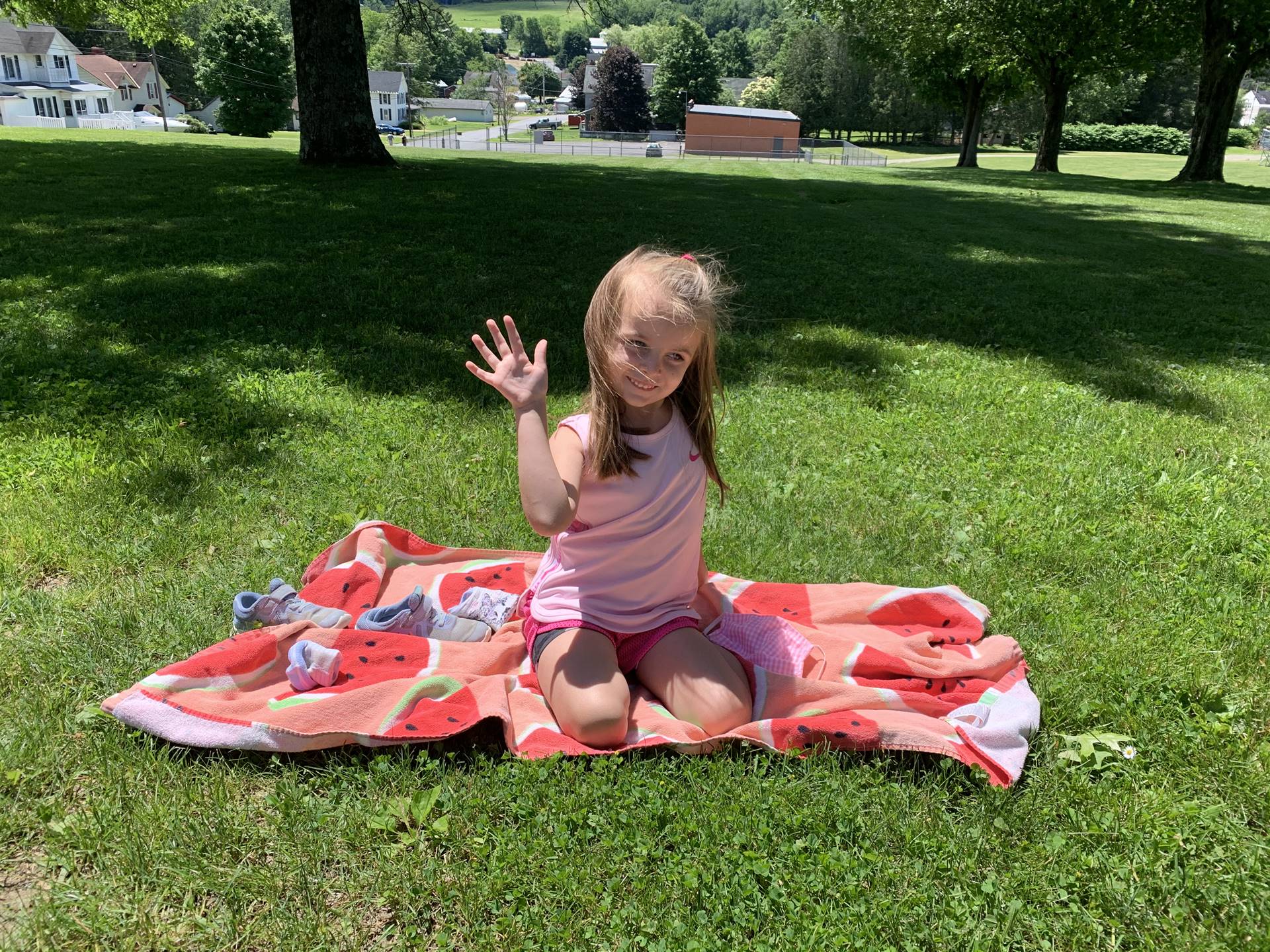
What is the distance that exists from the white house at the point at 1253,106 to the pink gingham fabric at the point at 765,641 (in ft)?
420

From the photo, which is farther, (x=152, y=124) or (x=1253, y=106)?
(x=1253, y=106)

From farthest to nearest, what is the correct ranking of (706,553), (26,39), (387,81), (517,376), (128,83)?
(387,81), (128,83), (26,39), (706,553), (517,376)

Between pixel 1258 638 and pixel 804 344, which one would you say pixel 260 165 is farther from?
pixel 1258 638

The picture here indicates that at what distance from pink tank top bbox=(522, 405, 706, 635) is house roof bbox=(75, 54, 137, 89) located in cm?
9872

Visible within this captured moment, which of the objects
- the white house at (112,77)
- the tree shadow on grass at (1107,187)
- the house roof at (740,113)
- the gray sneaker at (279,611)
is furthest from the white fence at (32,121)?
the gray sneaker at (279,611)

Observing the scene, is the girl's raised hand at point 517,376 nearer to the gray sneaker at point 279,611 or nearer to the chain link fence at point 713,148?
the gray sneaker at point 279,611

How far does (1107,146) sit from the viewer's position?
60844mm

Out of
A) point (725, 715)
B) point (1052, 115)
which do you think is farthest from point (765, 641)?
point (1052, 115)

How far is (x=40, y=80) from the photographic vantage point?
71.5 m

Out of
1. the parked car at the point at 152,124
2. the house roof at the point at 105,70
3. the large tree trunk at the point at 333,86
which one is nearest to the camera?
the large tree trunk at the point at 333,86

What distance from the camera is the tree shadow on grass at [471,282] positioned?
5.85 meters

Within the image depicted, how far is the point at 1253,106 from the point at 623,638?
136705 millimetres

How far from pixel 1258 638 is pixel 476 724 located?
9.90 ft

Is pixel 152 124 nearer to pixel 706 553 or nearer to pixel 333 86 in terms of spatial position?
pixel 333 86
